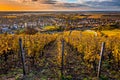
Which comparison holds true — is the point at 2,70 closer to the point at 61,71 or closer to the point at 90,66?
the point at 61,71

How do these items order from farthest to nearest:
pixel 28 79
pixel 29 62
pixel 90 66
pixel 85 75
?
pixel 29 62 → pixel 90 66 → pixel 85 75 → pixel 28 79

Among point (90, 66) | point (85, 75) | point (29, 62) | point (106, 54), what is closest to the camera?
point (85, 75)

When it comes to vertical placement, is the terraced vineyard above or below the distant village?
above

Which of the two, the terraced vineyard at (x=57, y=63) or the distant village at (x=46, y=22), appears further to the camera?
the distant village at (x=46, y=22)

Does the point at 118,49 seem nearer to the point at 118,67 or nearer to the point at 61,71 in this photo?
the point at 118,67

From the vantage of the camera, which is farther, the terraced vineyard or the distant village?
the distant village

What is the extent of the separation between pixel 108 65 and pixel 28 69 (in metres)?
4.67

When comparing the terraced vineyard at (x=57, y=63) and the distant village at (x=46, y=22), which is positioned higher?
the terraced vineyard at (x=57, y=63)

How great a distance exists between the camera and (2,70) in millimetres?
12570

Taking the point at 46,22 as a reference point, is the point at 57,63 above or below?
above

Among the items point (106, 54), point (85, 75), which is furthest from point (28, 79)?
point (106, 54)

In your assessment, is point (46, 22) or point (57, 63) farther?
point (46, 22)

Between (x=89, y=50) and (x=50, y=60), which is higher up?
(x=89, y=50)

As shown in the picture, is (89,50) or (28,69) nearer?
(28,69)
